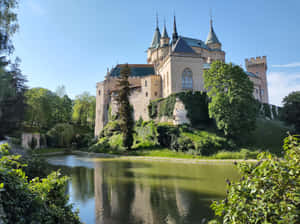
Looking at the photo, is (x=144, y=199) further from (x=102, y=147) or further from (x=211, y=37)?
(x=211, y=37)

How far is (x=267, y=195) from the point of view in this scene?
2.75 m

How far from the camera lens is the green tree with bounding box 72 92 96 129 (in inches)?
2180

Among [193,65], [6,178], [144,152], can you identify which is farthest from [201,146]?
[6,178]

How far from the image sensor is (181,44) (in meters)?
36.2

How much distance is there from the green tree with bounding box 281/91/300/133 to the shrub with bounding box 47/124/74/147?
35391mm

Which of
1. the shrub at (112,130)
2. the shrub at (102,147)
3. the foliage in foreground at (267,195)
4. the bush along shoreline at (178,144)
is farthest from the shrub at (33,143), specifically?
the foliage in foreground at (267,195)

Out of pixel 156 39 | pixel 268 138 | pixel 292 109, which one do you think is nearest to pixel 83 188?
pixel 268 138

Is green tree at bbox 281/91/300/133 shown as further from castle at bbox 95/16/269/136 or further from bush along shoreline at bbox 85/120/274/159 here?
castle at bbox 95/16/269/136

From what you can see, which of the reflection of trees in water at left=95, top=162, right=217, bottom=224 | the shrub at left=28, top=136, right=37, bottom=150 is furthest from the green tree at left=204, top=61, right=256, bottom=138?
the shrub at left=28, top=136, right=37, bottom=150

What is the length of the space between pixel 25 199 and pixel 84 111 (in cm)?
5550

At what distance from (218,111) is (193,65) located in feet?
40.5

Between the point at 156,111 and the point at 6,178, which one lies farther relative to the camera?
the point at 156,111

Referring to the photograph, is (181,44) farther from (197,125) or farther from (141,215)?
(141,215)

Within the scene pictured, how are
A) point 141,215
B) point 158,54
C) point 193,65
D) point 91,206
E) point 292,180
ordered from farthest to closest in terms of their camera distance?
point 158,54 < point 193,65 < point 91,206 < point 141,215 < point 292,180
